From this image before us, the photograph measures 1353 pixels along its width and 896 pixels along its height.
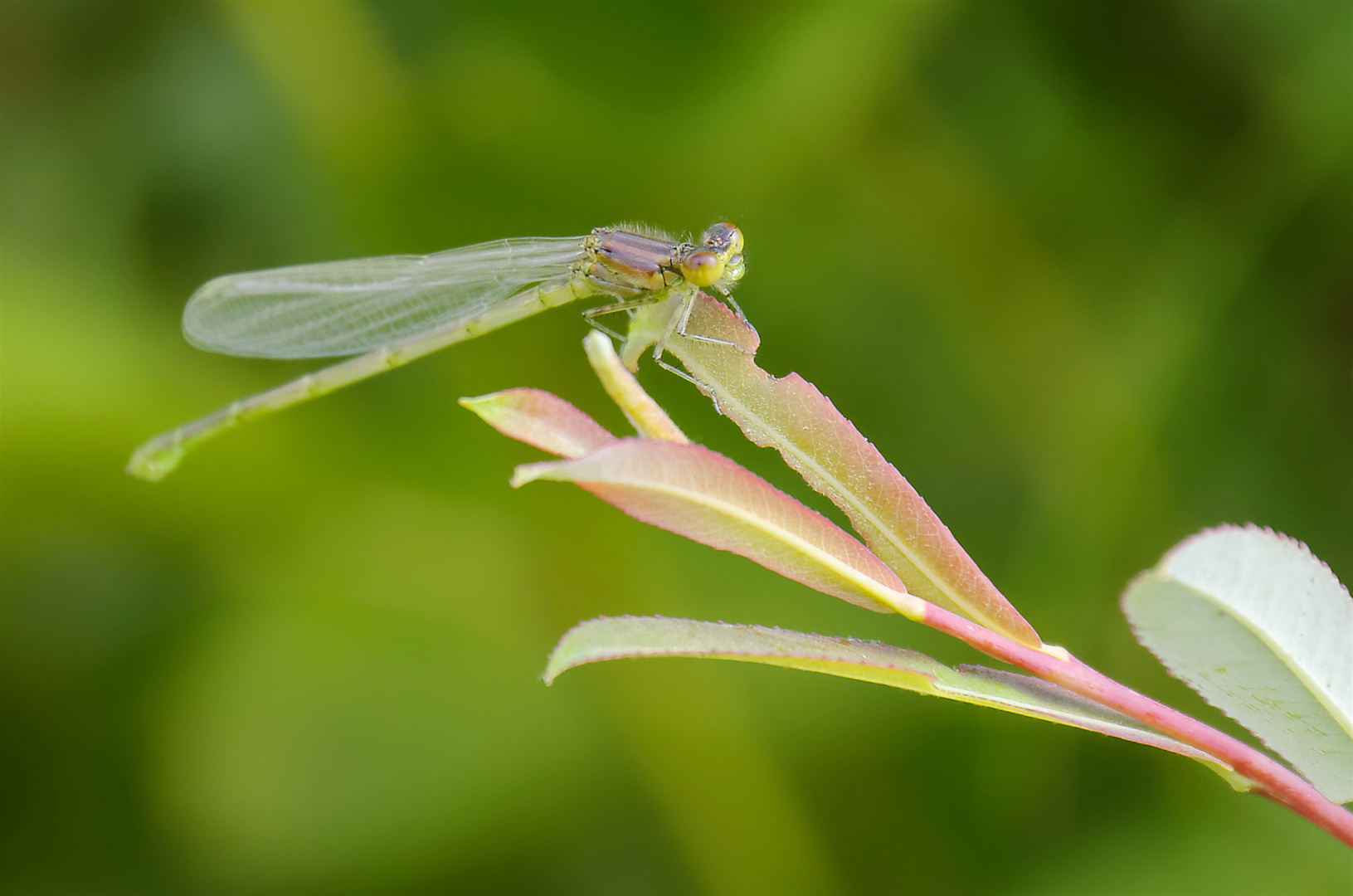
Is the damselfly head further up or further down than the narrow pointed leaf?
further up

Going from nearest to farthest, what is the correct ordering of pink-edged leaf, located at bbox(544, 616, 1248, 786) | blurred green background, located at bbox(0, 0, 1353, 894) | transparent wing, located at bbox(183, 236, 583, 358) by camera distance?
1. pink-edged leaf, located at bbox(544, 616, 1248, 786)
2. transparent wing, located at bbox(183, 236, 583, 358)
3. blurred green background, located at bbox(0, 0, 1353, 894)

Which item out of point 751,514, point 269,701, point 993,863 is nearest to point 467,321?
point 269,701

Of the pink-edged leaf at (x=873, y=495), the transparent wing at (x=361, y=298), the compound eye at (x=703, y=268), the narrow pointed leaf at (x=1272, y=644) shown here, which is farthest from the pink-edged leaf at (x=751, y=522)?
the transparent wing at (x=361, y=298)

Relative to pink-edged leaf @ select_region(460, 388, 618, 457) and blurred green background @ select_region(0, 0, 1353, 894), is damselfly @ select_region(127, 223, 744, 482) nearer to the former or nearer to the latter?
blurred green background @ select_region(0, 0, 1353, 894)

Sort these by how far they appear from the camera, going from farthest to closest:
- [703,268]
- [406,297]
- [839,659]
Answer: [406,297] → [703,268] → [839,659]

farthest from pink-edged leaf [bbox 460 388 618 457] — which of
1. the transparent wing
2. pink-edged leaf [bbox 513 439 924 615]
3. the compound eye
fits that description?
the transparent wing

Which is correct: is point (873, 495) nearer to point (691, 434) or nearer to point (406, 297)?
point (691, 434)

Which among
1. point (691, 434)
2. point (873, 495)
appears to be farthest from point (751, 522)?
point (691, 434)

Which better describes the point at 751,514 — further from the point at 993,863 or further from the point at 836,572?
the point at 993,863
